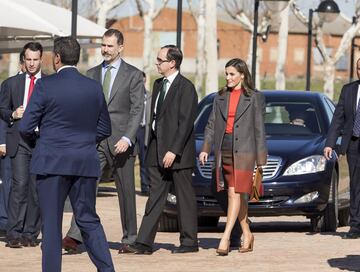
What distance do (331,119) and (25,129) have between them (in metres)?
7.03

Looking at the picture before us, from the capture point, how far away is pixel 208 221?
17.5 meters

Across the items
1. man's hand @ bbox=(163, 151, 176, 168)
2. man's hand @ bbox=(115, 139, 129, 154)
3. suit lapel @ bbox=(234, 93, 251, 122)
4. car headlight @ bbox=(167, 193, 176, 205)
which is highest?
suit lapel @ bbox=(234, 93, 251, 122)

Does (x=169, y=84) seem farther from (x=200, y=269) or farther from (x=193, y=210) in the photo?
(x=200, y=269)

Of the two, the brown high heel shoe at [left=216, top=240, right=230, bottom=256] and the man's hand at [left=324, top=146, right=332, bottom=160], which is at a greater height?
the man's hand at [left=324, top=146, right=332, bottom=160]

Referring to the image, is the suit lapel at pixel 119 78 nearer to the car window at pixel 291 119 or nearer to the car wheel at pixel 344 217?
the car window at pixel 291 119

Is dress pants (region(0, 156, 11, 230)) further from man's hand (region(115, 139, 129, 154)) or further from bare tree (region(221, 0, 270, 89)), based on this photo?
bare tree (region(221, 0, 270, 89))

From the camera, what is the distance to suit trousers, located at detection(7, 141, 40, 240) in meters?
14.5

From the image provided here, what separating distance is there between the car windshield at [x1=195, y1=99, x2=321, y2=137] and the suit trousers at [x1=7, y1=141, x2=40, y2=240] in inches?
115

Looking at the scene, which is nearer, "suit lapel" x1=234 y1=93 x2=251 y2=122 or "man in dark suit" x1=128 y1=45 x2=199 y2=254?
"man in dark suit" x1=128 y1=45 x2=199 y2=254

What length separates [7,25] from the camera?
61.5 feet

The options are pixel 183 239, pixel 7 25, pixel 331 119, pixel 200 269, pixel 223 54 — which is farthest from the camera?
pixel 223 54

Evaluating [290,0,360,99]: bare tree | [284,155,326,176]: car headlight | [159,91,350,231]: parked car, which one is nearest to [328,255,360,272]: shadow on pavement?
[159,91,350,231]: parked car

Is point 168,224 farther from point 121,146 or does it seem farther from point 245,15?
point 245,15

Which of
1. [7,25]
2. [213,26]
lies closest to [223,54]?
[213,26]
